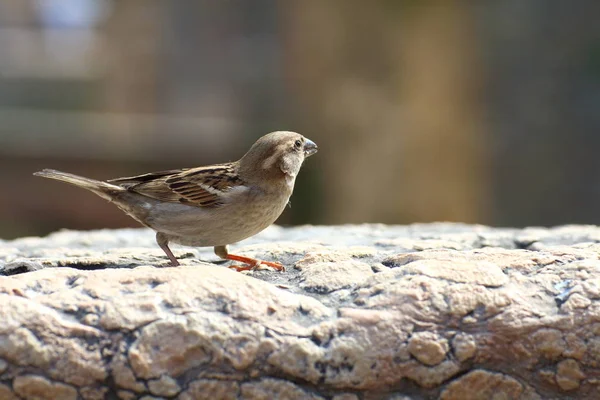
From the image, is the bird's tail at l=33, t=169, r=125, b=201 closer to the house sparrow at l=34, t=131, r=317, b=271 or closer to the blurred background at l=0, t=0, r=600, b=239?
the house sparrow at l=34, t=131, r=317, b=271

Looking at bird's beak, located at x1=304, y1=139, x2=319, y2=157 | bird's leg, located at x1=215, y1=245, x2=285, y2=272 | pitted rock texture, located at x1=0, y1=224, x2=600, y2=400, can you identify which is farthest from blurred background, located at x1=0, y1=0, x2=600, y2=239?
pitted rock texture, located at x1=0, y1=224, x2=600, y2=400

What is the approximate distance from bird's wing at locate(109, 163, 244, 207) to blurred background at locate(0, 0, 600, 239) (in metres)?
7.06

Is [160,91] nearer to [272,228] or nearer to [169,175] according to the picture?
[272,228]

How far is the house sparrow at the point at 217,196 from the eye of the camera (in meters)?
3.85

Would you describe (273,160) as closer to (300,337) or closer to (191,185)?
(191,185)

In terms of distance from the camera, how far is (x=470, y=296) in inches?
116

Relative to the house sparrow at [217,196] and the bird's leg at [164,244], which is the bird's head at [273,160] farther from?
the bird's leg at [164,244]

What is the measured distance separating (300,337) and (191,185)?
1.30 m

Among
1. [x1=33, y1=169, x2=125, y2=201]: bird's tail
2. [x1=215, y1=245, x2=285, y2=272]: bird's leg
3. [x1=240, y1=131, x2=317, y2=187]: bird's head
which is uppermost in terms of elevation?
[x1=240, y1=131, x2=317, y2=187]: bird's head

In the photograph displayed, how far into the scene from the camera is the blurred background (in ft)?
36.4

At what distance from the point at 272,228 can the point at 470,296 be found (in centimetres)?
264

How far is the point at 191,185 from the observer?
156 inches

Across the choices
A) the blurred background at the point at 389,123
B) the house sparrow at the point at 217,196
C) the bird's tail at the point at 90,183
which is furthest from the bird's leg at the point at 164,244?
the blurred background at the point at 389,123

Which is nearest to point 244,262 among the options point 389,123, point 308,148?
point 308,148
